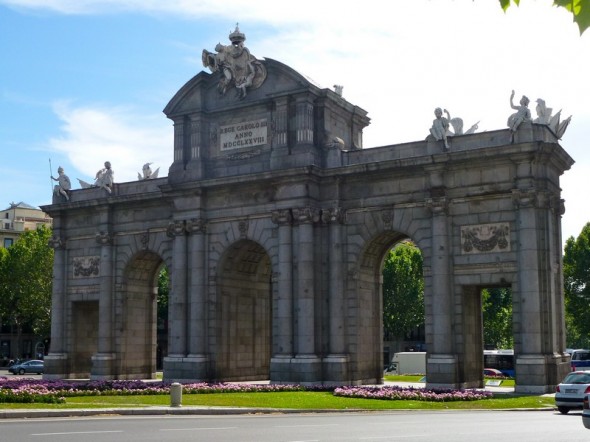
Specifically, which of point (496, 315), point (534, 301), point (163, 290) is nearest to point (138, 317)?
point (534, 301)

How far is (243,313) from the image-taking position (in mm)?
49844

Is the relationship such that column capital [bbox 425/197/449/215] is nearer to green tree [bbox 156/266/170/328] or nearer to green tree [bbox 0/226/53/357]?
Answer: green tree [bbox 156/266/170/328]

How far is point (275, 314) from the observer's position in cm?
4488

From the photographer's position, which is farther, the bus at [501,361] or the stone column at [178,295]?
the bus at [501,361]

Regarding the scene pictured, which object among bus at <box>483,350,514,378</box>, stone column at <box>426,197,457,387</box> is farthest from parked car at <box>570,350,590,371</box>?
stone column at <box>426,197,457,387</box>

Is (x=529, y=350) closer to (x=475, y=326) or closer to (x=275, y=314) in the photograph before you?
(x=475, y=326)

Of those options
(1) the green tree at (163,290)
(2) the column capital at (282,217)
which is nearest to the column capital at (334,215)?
(2) the column capital at (282,217)

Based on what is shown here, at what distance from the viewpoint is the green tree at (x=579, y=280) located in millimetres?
71812

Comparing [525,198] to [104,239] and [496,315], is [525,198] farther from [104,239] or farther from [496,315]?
[496,315]

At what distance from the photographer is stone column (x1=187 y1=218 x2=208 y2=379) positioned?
46312 mm

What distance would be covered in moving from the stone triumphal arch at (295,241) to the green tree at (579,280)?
3158cm

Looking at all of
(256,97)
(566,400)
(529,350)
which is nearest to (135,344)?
(256,97)

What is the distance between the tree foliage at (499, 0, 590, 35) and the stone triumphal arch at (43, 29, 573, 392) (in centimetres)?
3291

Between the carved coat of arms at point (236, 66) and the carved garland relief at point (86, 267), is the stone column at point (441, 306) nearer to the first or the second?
the carved coat of arms at point (236, 66)
